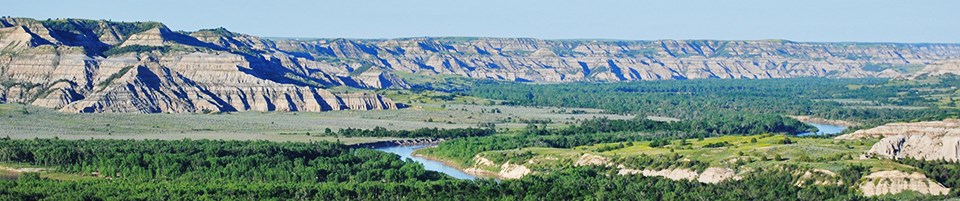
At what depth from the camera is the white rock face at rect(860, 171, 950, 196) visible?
3612 inches

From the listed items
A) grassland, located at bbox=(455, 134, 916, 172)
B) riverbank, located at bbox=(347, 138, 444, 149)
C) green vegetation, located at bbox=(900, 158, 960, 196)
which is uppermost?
green vegetation, located at bbox=(900, 158, 960, 196)

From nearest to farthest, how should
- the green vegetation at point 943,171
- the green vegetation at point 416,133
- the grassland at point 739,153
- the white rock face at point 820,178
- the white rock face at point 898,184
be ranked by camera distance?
the white rock face at point 898,184, the green vegetation at point 943,171, the white rock face at point 820,178, the grassland at point 739,153, the green vegetation at point 416,133

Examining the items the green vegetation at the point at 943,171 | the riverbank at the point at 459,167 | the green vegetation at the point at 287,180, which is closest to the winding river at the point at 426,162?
the riverbank at the point at 459,167

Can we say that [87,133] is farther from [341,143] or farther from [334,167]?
[334,167]

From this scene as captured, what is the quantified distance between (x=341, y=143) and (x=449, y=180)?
42307 mm

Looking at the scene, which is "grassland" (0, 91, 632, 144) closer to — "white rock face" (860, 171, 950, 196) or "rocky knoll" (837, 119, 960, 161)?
"rocky knoll" (837, 119, 960, 161)

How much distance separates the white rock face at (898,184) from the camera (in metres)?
91.8

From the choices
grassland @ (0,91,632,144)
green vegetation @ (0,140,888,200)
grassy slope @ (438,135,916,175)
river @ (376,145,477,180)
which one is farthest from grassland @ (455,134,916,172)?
grassland @ (0,91,632,144)

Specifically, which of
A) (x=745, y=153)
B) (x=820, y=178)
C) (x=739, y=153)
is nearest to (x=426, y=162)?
(x=745, y=153)

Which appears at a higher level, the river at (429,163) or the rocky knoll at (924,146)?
the rocky knoll at (924,146)

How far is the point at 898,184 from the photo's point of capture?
9281 cm

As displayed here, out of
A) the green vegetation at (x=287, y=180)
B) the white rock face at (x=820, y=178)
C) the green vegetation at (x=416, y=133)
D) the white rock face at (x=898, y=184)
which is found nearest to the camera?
the green vegetation at (x=287, y=180)

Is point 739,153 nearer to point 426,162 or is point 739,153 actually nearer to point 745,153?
point 745,153

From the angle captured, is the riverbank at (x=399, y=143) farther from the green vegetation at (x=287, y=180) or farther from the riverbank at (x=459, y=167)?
the green vegetation at (x=287, y=180)
